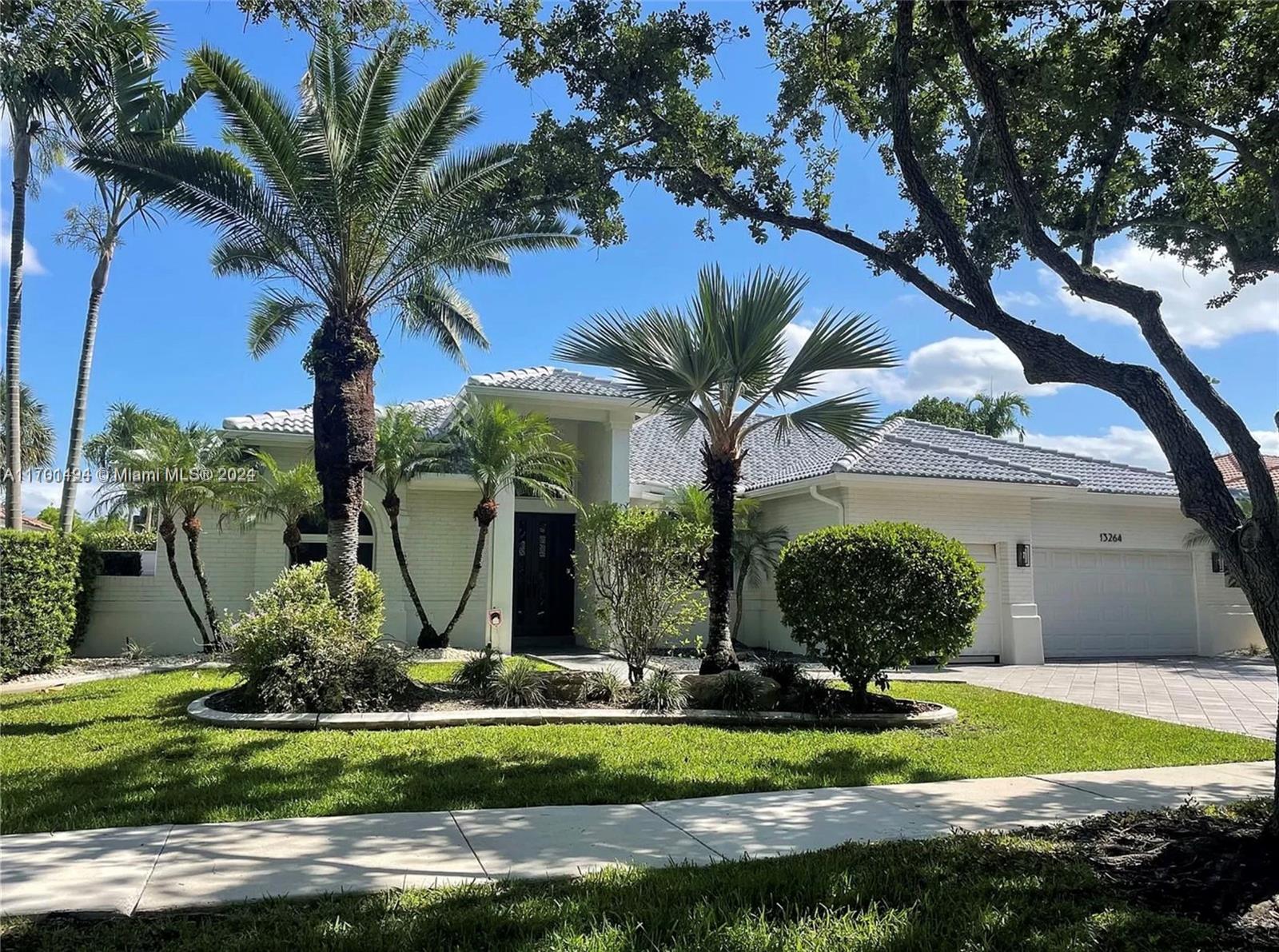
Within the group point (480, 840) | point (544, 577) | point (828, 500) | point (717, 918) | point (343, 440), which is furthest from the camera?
point (544, 577)

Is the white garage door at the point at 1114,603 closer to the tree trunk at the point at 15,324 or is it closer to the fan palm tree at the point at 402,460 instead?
the fan palm tree at the point at 402,460

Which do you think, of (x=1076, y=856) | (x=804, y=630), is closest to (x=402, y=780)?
(x=1076, y=856)

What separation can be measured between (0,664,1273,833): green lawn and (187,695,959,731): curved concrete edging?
0.59 feet

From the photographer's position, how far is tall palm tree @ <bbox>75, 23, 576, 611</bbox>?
10.3 m

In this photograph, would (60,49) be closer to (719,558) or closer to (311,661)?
(311,661)

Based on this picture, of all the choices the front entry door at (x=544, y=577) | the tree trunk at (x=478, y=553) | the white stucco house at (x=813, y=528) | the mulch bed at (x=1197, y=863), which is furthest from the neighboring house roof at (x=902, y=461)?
the mulch bed at (x=1197, y=863)

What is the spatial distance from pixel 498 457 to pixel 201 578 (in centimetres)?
572

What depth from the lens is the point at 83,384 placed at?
2009 centimetres

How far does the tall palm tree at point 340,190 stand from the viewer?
10320mm

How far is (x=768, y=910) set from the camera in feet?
13.7

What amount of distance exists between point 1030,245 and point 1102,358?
1091mm

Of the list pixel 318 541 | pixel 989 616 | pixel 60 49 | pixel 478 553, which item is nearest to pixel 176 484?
pixel 318 541

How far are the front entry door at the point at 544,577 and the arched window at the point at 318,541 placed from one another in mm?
3351

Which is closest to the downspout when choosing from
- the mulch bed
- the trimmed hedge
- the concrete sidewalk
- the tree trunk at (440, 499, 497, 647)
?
the tree trunk at (440, 499, 497, 647)
